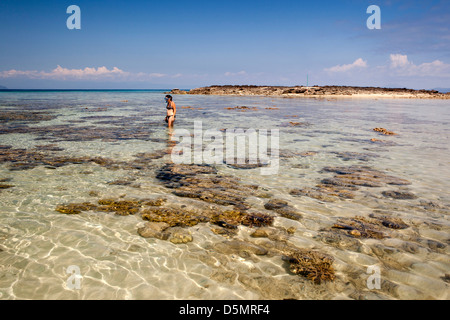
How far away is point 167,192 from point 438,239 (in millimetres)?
7186

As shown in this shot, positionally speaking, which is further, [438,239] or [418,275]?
[438,239]

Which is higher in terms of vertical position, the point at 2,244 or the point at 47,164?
the point at 47,164

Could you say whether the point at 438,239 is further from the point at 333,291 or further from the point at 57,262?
the point at 57,262

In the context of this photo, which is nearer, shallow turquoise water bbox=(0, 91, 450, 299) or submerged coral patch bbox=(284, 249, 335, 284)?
shallow turquoise water bbox=(0, 91, 450, 299)

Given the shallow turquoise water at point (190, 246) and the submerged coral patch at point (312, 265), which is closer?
the shallow turquoise water at point (190, 246)

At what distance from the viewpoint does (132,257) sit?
16.6ft

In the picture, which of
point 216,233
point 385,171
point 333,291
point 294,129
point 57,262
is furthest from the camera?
point 294,129

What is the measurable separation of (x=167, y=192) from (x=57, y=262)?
3.70 metres

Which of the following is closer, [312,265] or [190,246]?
[312,265]
